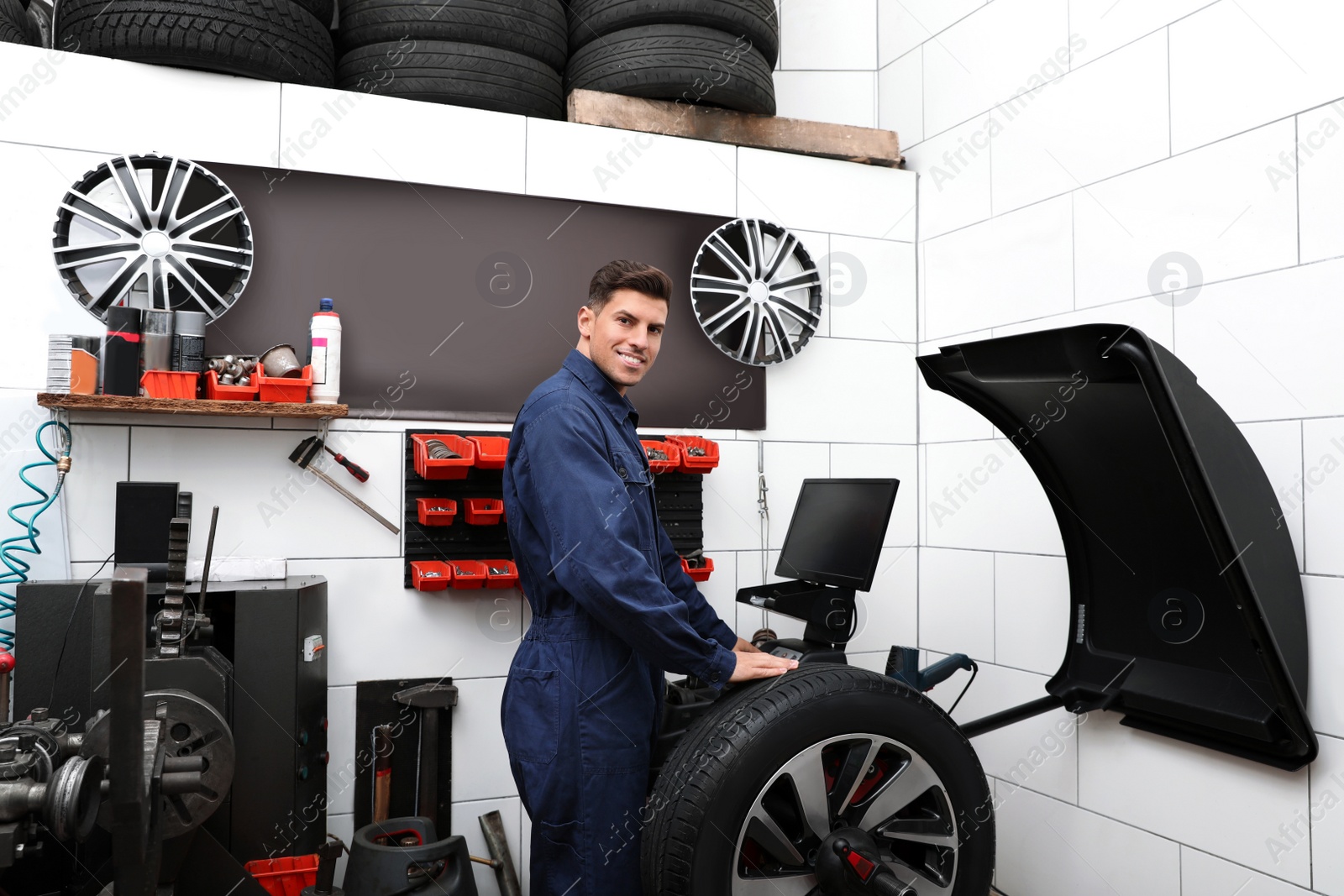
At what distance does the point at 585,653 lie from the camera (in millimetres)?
1938

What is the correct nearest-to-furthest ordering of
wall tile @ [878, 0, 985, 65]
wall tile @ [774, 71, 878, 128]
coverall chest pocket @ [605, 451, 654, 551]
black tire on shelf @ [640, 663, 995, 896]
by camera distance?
black tire on shelf @ [640, 663, 995, 896] < coverall chest pocket @ [605, 451, 654, 551] < wall tile @ [878, 0, 985, 65] < wall tile @ [774, 71, 878, 128]

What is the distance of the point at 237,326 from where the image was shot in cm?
267

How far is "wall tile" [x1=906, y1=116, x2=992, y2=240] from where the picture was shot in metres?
3.18

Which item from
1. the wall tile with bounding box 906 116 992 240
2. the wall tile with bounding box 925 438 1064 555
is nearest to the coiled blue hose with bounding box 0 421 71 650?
the wall tile with bounding box 925 438 1064 555

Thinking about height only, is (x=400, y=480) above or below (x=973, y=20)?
below

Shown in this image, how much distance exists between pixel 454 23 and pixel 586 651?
215cm

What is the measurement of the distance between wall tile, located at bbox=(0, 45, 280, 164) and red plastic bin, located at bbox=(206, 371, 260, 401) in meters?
0.70

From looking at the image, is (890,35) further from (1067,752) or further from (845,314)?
(1067,752)

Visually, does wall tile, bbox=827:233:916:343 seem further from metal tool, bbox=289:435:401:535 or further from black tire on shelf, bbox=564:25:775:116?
metal tool, bbox=289:435:401:535

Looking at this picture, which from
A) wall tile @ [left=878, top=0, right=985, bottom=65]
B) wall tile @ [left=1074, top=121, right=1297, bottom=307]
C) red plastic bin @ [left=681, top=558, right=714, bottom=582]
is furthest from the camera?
wall tile @ [left=878, top=0, right=985, bottom=65]

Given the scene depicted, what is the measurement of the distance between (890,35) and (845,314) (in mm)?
1237

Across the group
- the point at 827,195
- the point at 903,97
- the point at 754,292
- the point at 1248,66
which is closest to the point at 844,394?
the point at 754,292

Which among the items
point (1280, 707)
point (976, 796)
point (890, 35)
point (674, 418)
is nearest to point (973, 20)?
point (890, 35)

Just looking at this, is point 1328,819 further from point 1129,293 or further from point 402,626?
point 402,626
